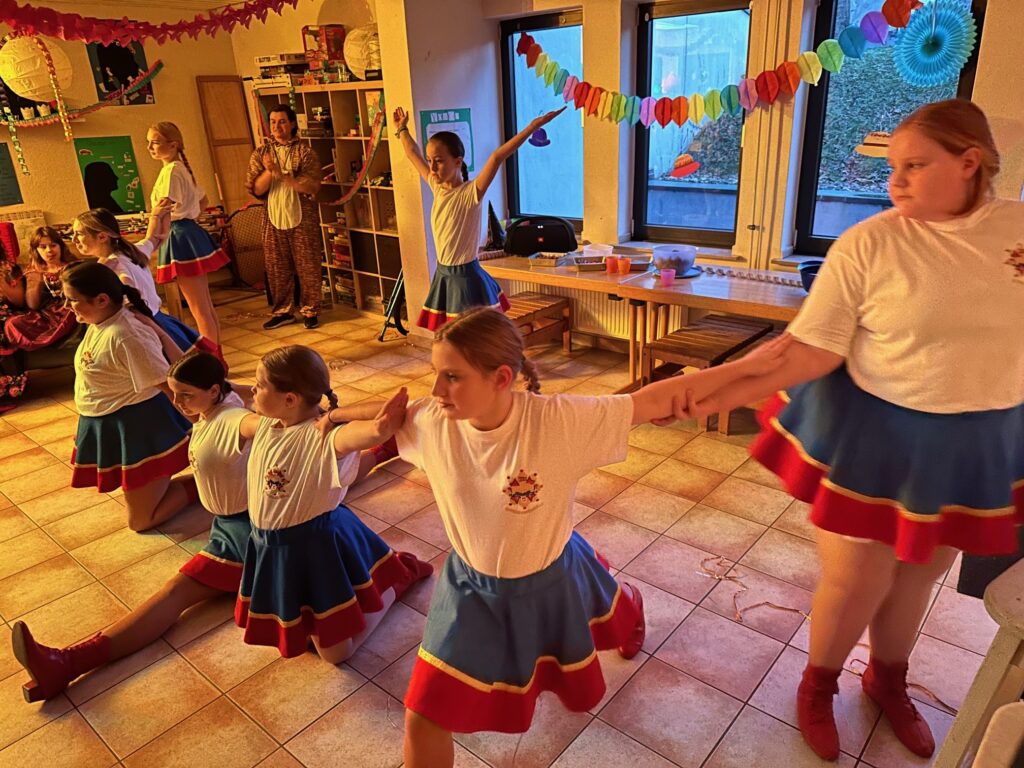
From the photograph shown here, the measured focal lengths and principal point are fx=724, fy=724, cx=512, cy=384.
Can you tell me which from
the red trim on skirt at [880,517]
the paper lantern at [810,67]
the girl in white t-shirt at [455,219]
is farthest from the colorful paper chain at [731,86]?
the red trim on skirt at [880,517]

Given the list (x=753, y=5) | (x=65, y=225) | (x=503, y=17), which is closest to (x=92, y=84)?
(x=65, y=225)

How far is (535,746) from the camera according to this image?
6.15 ft

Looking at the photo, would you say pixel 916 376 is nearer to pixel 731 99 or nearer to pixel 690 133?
pixel 731 99

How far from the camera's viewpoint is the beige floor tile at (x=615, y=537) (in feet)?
8.80

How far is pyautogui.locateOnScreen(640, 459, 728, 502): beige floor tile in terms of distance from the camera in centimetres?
313

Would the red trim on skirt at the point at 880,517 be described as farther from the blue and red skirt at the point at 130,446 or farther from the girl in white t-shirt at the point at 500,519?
the blue and red skirt at the point at 130,446

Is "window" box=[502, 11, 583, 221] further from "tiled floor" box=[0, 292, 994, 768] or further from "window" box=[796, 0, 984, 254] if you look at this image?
"tiled floor" box=[0, 292, 994, 768]

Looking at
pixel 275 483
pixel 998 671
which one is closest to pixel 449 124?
pixel 275 483

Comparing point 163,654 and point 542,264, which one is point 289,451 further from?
point 542,264

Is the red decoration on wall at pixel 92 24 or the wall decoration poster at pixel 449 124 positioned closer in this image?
the red decoration on wall at pixel 92 24

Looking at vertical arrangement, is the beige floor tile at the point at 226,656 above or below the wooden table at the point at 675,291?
below

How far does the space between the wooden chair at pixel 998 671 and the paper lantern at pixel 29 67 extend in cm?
596

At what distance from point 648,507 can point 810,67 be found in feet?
7.77

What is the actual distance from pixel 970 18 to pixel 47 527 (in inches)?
178
